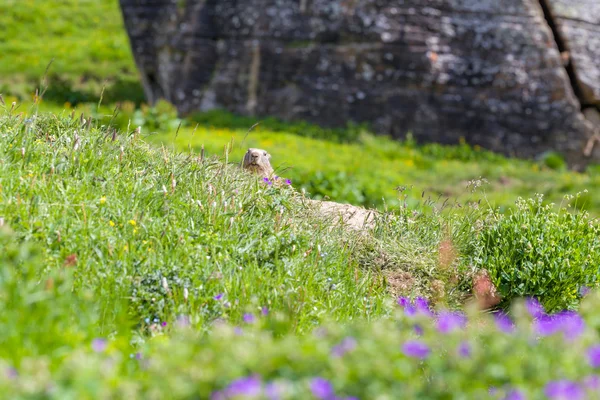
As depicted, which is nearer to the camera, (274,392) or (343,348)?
(274,392)

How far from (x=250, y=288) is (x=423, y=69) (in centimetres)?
1052

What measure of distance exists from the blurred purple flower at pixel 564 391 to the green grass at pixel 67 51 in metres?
15.9

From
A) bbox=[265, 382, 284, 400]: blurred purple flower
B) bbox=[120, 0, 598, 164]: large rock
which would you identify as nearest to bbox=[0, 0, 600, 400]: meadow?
bbox=[265, 382, 284, 400]: blurred purple flower

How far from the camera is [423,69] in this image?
13398 mm

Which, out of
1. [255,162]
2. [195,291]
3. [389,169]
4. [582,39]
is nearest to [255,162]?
[255,162]

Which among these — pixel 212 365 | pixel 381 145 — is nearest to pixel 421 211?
pixel 212 365

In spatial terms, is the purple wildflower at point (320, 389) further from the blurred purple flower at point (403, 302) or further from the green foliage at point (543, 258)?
the green foliage at point (543, 258)

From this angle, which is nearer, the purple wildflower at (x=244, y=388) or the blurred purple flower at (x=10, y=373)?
the purple wildflower at (x=244, y=388)

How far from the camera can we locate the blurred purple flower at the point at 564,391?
1808 millimetres

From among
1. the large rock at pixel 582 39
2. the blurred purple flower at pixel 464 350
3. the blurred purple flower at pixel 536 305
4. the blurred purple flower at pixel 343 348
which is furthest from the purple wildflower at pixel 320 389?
the large rock at pixel 582 39

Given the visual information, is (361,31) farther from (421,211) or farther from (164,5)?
(421,211)

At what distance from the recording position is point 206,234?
3.93m

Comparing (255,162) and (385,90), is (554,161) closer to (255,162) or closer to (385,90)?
(385,90)

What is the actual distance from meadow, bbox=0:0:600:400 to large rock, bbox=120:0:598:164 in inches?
332
